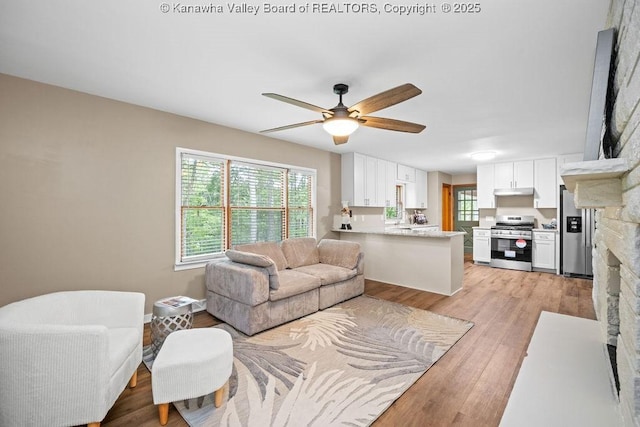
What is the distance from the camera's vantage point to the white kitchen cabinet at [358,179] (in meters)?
5.73

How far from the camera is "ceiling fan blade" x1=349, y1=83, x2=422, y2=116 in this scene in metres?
2.07

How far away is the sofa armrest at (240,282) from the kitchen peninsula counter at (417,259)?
2.67 m

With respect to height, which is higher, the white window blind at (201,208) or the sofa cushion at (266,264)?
the white window blind at (201,208)

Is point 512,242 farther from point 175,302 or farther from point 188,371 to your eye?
point 188,371

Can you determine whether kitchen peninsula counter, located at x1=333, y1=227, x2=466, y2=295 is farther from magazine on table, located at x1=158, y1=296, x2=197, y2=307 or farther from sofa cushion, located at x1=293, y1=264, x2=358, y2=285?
magazine on table, located at x1=158, y1=296, x2=197, y2=307

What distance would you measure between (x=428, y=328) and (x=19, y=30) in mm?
4324

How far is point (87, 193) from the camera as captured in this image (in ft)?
9.66

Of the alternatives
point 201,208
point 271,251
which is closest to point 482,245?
point 271,251

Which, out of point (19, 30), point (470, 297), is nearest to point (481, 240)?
point (470, 297)

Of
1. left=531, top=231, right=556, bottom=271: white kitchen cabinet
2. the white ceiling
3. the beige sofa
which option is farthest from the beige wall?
left=531, top=231, right=556, bottom=271: white kitchen cabinet

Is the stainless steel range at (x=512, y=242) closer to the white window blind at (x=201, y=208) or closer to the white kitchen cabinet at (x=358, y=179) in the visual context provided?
the white kitchen cabinet at (x=358, y=179)

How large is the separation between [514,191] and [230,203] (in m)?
6.12

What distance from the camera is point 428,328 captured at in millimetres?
3188

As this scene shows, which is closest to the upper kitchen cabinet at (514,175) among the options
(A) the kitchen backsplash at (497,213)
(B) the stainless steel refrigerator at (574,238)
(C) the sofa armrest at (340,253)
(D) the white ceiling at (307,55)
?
(A) the kitchen backsplash at (497,213)
